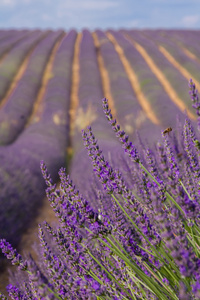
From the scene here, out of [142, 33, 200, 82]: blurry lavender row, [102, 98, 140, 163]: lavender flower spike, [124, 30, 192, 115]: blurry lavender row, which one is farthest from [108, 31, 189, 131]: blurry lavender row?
[102, 98, 140, 163]: lavender flower spike

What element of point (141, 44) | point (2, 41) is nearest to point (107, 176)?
point (141, 44)

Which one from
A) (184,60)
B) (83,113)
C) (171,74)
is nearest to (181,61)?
(184,60)

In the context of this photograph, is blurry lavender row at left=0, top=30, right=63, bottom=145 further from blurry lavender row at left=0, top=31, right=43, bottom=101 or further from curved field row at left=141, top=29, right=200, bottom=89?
curved field row at left=141, top=29, right=200, bottom=89

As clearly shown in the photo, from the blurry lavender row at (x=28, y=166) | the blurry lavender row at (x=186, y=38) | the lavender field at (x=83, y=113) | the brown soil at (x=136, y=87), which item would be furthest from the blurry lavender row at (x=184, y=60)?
the blurry lavender row at (x=28, y=166)

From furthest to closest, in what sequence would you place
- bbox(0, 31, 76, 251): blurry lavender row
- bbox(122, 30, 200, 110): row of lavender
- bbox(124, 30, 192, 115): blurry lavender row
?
bbox(122, 30, 200, 110): row of lavender → bbox(124, 30, 192, 115): blurry lavender row → bbox(0, 31, 76, 251): blurry lavender row

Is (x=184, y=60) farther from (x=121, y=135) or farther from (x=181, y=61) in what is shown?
(x=121, y=135)

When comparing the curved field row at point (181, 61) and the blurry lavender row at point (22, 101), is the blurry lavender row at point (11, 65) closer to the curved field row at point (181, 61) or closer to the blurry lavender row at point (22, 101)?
the blurry lavender row at point (22, 101)
